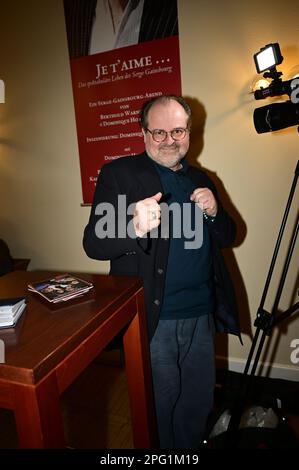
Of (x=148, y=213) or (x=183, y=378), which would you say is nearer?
(x=148, y=213)

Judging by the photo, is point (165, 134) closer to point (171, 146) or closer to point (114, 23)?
point (171, 146)

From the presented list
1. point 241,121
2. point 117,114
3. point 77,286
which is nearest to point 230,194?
point 241,121

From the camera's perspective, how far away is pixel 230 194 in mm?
1938

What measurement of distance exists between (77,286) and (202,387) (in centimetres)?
90

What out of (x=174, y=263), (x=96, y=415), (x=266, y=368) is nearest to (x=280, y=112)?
(x=174, y=263)

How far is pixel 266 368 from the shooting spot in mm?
2047

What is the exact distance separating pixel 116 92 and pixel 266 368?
208cm

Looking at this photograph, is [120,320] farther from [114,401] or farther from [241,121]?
[241,121]

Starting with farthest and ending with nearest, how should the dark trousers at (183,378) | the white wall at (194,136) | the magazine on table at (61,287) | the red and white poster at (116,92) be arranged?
the red and white poster at (116,92) → the white wall at (194,136) → the dark trousers at (183,378) → the magazine on table at (61,287)

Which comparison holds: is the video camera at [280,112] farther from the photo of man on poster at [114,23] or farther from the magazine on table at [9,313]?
the magazine on table at [9,313]

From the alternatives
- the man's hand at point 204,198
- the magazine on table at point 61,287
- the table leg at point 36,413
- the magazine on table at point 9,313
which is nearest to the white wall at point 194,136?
the man's hand at point 204,198

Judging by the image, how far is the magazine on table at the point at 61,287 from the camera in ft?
2.66

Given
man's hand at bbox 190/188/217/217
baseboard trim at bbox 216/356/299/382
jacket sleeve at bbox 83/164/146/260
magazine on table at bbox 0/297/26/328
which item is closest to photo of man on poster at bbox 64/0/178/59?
jacket sleeve at bbox 83/164/146/260

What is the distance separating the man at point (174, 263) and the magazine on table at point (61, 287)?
0.76 feet
